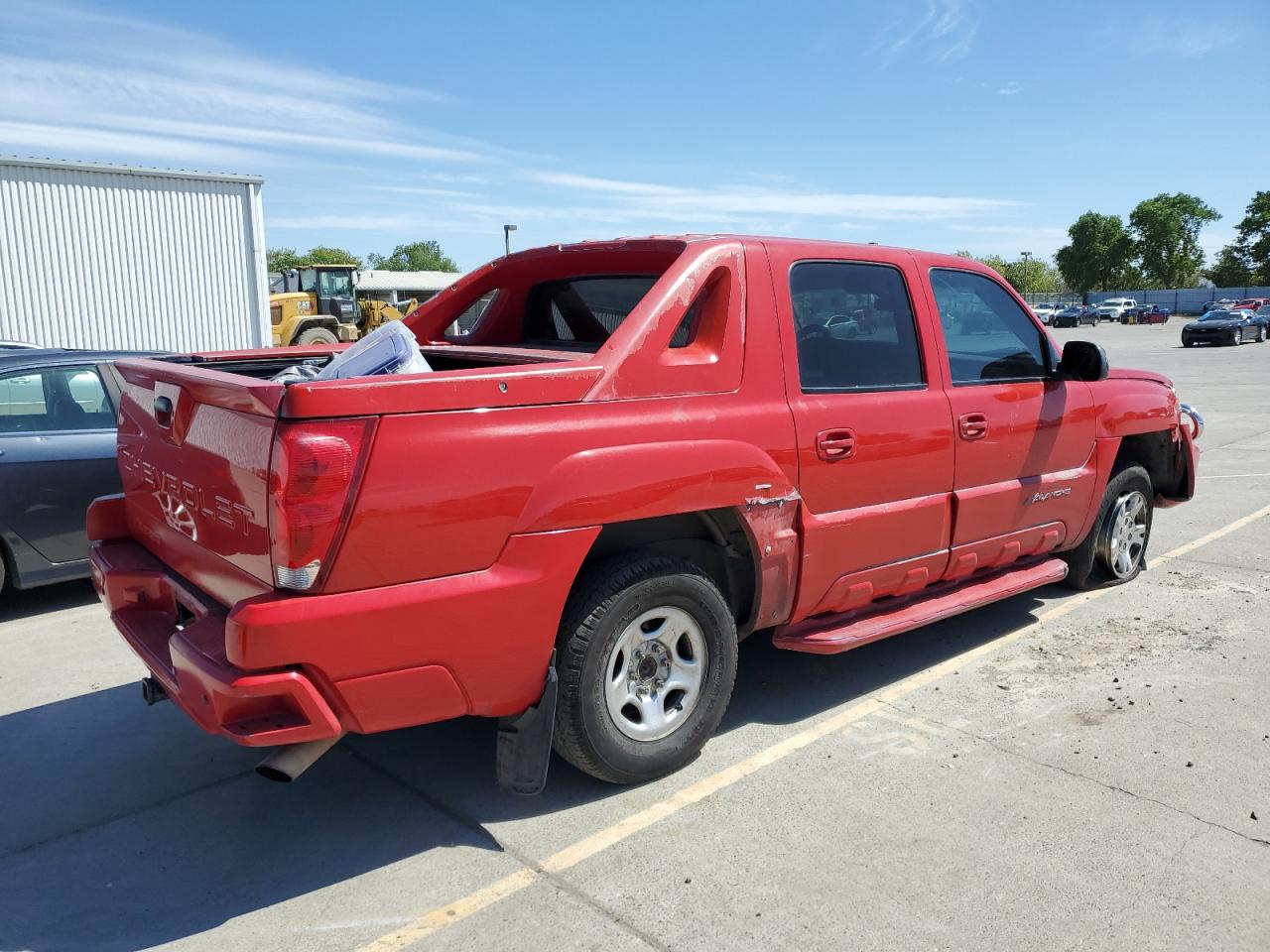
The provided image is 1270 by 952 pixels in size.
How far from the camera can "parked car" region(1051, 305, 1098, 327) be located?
209 feet

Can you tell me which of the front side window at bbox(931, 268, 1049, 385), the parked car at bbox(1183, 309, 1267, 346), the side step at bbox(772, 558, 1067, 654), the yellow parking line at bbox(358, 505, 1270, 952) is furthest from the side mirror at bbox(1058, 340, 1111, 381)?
the parked car at bbox(1183, 309, 1267, 346)

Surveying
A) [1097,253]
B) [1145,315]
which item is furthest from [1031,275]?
[1145,315]

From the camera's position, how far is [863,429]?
13.1 ft

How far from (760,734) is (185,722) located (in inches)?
96.6

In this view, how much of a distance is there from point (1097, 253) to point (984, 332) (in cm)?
11067

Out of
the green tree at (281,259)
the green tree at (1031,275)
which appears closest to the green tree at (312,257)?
the green tree at (281,259)

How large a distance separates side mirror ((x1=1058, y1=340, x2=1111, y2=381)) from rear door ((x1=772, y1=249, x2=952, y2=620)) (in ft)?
3.68

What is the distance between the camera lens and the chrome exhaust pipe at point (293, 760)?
115 inches

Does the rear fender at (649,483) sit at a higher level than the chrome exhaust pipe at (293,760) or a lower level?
higher

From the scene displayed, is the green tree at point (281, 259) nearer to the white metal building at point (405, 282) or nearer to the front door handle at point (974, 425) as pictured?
the white metal building at point (405, 282)

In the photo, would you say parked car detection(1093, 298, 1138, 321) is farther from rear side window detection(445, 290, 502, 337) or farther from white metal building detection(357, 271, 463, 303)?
rear side window detection(445, 290, 502, 337)

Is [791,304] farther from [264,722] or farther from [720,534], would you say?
[264,722]

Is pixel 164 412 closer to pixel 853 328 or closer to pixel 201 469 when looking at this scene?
pixel 201 469

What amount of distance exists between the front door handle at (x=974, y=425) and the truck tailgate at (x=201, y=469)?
304 cm
